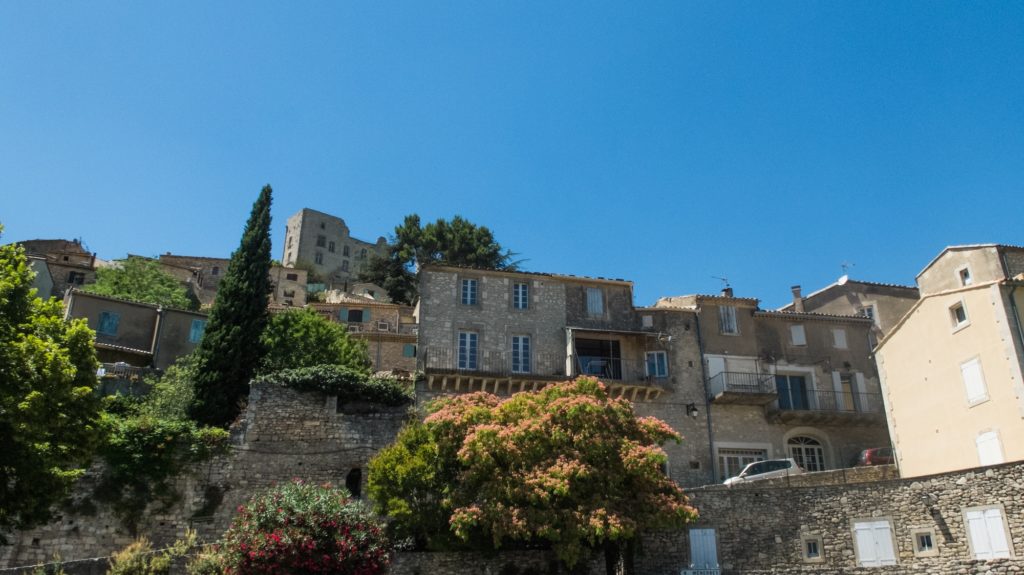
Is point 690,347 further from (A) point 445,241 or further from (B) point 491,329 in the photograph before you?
(A) point 445,241

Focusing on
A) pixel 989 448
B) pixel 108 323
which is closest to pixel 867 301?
pixel 989 448

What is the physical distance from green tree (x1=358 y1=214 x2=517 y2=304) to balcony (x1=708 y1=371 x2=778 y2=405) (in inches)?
971

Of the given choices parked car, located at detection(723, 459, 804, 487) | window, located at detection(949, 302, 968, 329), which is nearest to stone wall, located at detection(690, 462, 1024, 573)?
parked car, located at detection(723, 459, 804, 487)

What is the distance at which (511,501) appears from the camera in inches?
768

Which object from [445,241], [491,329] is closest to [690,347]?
[491,329]

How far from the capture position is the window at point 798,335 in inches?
1347

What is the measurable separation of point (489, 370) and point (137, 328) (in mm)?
17482

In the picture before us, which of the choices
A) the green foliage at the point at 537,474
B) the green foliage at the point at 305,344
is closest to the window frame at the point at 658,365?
the green foliage at the point at 537,474

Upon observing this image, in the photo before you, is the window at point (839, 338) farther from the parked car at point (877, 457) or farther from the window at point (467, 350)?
the window at point (467, 350)

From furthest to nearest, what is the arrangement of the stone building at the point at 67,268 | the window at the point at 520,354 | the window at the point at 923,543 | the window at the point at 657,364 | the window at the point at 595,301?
the stone building at the point at 67,268, the window at the point at 595,301, the window at the point at 657,364, the window at the point at 520,354, the window at the point at 923,543

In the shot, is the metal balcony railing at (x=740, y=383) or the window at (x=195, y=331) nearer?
the metal balcony railing at (x=740, y=383)

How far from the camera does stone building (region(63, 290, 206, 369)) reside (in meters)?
34.9

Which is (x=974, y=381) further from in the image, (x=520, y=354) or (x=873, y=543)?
(x=520, y=354)

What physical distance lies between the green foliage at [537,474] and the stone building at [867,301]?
21130 mm
